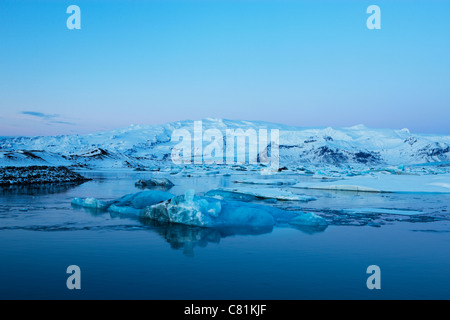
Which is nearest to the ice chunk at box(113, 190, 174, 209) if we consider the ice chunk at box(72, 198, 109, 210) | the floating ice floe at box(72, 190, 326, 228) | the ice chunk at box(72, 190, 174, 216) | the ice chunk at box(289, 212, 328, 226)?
the ice chunk at box(72, 190, 174, 216)

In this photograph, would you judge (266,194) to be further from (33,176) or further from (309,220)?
(33,176)

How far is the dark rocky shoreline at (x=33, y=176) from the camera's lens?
23.9 meters

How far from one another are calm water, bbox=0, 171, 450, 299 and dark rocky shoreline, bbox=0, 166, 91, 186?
14.5 metres

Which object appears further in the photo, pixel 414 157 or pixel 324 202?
pixel 414 157

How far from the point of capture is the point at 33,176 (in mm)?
25828

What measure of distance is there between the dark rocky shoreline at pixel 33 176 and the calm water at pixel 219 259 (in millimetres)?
14526

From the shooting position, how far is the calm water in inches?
211

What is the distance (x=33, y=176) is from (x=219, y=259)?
72.7 ft

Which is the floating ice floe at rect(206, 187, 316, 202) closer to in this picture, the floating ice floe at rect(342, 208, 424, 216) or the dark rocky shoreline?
the floating ice floe at rect(342, 208, 424, 216)

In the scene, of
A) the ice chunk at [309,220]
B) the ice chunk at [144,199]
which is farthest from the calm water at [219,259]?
the ice chunk at [144,199]
